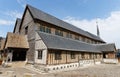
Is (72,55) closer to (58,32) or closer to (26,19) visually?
(58,32)

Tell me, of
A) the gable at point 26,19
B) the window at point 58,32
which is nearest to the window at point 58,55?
the window at point 58,32

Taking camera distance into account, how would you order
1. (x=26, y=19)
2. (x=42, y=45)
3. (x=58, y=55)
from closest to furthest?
(x=42, y=45), (x=58, y=55), (x=26, y=19)

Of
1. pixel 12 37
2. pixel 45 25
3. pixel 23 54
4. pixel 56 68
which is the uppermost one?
pixel 45 25

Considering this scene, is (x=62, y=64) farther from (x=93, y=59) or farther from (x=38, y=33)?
(x=93, y=59)

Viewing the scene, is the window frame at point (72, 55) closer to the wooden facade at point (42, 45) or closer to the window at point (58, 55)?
the wooden facade at point (42, 45)

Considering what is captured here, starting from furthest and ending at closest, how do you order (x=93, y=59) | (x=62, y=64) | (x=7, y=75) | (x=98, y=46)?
(x=98, y=46)
(x=93, y=59)
(x=62, y=64)
(x=7, y=75)

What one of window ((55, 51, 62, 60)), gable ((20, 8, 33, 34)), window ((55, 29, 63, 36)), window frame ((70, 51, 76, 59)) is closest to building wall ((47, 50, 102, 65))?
window ((55, 51, 62, 60))

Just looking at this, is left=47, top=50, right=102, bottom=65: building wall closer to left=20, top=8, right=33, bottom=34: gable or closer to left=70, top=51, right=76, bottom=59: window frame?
left=70, top=51, right=76, bottom=59: window frame

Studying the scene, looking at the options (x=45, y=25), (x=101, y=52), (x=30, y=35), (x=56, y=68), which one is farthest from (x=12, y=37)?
(x=101, y=52)

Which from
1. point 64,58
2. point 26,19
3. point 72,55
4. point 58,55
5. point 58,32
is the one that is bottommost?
point 64,58

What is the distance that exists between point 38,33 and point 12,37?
4912 mm

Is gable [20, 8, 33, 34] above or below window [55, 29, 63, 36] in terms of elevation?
above

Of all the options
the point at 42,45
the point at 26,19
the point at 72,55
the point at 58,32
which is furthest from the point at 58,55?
the point at 26,19

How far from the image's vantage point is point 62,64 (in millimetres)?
17438
